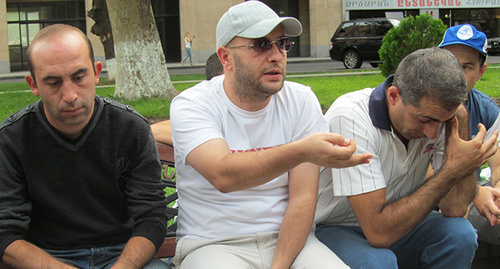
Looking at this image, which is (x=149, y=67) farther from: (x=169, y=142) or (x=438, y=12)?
(x=438, y=12)

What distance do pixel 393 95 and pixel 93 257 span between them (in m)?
1.61

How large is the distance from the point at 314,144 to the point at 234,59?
2.31ft

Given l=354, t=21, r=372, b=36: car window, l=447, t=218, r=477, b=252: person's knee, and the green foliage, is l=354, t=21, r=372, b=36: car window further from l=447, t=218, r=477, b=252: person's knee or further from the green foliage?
l=447, t=218, r=477, b=252: person's knee

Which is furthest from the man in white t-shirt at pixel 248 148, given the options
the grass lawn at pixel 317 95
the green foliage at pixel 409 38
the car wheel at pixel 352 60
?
the car wheel at pixel 352 60

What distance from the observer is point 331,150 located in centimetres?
220

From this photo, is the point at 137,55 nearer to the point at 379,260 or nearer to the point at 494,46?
the point at 379,260

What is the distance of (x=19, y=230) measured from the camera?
255 cm

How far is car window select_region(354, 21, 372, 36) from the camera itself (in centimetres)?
2255

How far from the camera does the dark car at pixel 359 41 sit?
22203 mm

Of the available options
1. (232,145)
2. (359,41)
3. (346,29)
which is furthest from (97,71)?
(346,29)

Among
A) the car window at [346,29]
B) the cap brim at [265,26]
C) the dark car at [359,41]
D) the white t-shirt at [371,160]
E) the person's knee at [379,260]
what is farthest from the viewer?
the car window at [346,29]

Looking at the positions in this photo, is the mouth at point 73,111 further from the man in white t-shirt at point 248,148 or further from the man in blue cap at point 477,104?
the man in blue cap at point 477,104

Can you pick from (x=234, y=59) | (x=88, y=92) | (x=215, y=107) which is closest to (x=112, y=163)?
(x=88, y=92)

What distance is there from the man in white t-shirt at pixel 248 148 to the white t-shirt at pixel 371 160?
152mm
